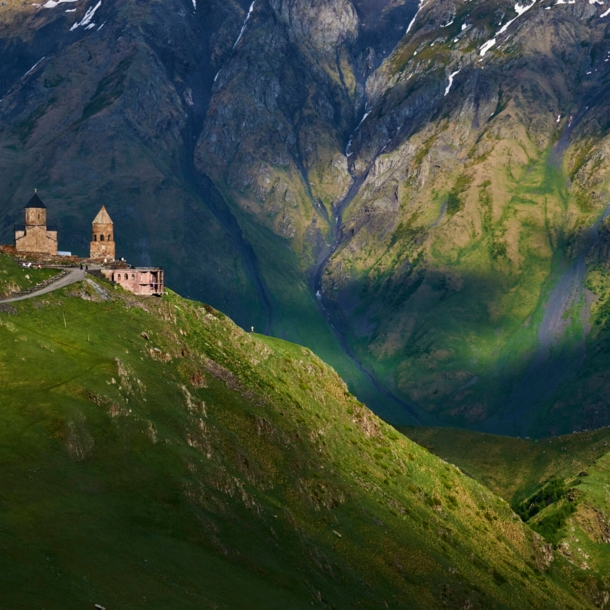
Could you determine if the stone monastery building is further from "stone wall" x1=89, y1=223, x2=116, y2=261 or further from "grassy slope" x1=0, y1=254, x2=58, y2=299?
"grassy slope" x1=0, y1=254, x2=58, y2=299

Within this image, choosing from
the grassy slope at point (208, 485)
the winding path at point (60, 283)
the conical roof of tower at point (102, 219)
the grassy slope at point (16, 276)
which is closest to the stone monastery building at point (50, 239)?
the conical roof of tower at point (102, 219)

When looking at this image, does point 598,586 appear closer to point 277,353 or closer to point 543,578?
point 543,578

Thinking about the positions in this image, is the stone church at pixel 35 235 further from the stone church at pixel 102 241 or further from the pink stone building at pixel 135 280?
the pink stone building at pixel 135 280

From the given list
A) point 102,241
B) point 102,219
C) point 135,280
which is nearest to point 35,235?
point 102,219

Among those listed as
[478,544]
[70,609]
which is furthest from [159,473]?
[478,544]

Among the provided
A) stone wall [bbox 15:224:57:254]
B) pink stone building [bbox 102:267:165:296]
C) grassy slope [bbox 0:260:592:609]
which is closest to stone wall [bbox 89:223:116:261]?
stone wall [bbox 15:224:57:254]
